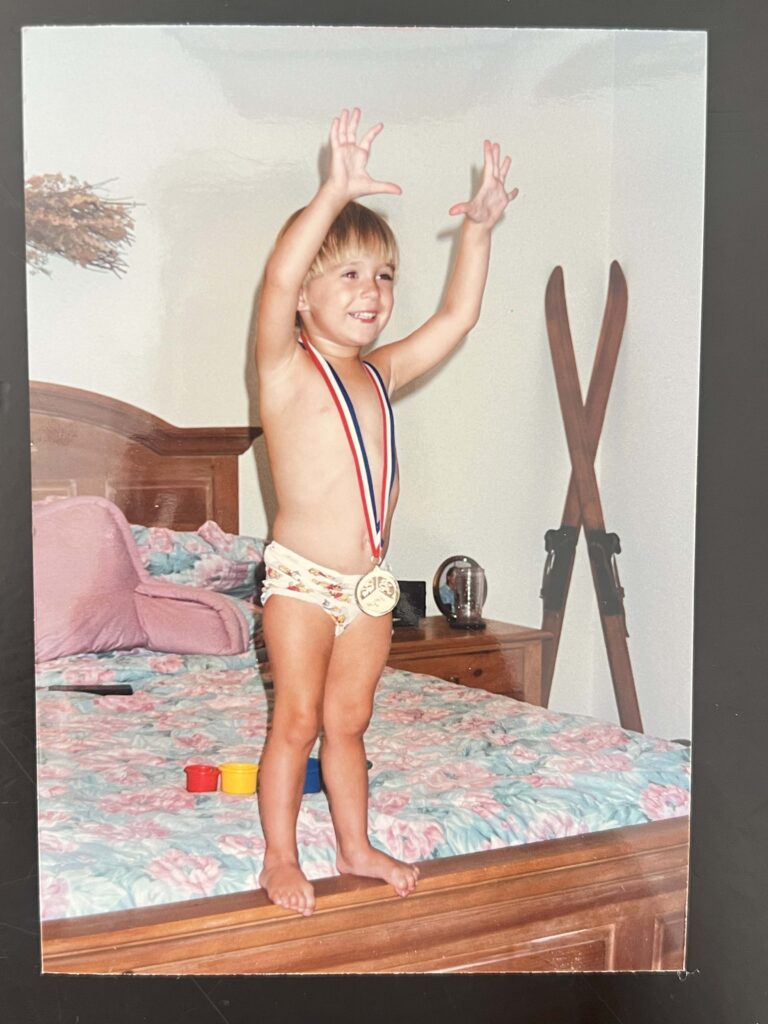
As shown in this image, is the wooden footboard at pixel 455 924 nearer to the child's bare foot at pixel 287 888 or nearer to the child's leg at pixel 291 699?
the child's bare foot at pixel 287 888

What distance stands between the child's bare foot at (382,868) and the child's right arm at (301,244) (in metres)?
0.70

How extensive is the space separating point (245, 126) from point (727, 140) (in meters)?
0.74

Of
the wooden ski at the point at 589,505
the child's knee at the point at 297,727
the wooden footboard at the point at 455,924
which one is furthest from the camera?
the wooden ski at the point at 589,505

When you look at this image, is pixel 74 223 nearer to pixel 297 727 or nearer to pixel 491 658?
pixel 297 727

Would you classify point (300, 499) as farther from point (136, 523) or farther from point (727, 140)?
point (727, 140)

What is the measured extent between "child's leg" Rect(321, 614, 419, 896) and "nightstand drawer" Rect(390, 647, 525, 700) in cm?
17

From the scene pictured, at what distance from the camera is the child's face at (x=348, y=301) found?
170 centimetres

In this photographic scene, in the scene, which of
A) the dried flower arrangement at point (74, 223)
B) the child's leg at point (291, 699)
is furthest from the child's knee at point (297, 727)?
the dried flower arrangement at point (74, 223)

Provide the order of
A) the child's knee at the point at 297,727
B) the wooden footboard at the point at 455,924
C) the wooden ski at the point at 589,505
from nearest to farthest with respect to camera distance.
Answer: the wooden footboard at the point at 455,924
the child's knee at the point at 297,727
the wooden ski at the point at 589,505

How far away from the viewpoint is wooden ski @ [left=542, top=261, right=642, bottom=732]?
6.09 feet

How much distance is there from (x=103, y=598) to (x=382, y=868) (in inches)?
22.6

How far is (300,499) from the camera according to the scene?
5.65ft

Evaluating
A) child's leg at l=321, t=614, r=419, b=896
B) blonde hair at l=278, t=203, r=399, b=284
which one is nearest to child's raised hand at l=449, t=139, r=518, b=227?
blonde hair at l=278, t=203, r=399, b=284

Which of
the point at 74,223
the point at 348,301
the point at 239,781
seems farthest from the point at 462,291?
the point at 239,781
